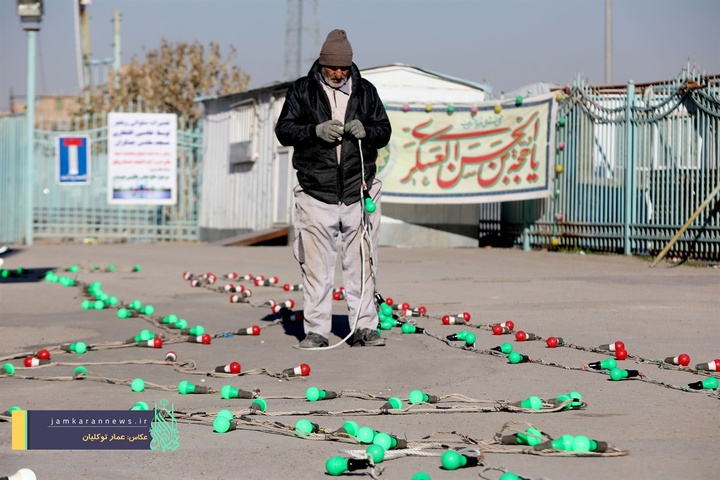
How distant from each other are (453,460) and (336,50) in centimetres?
450

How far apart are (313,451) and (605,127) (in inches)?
606

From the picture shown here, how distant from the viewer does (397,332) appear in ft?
31.5

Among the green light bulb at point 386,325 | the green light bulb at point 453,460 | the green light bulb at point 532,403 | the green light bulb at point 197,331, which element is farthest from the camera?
the green light bulb at point 386,325

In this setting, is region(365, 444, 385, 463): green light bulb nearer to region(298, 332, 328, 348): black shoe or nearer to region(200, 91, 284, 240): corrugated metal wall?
region(298, 332, 328, 348): black shoe

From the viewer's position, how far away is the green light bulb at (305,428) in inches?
206

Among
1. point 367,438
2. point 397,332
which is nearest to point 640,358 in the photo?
point 397,332

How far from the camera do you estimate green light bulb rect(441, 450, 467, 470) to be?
458 centimetres

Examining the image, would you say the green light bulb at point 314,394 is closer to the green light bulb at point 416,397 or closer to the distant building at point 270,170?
the green light bulb at point 416,397

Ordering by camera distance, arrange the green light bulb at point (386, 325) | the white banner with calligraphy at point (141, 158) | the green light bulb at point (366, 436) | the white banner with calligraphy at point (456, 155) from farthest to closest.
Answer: the white banner with calligraphy at point (141, 158) → the white banner with calligraphy at point (456, 155) → the green light bulb at point (386, 325) → the green light bulb at point (366, 436)

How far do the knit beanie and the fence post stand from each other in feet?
36.6

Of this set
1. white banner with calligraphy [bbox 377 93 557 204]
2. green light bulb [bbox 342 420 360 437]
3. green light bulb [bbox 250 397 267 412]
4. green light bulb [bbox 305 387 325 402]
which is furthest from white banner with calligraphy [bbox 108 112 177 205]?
green light bulb [bbox 342 420 360 437]

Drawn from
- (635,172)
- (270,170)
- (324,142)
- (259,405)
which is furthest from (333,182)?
(270,170)

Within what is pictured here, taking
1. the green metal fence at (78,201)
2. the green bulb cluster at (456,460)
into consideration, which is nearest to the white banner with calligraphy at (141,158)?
the green metal fence at (78,201)

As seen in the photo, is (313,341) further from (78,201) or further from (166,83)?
(166,83)
